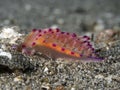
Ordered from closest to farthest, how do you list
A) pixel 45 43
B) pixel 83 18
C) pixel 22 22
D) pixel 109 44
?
pixel 45 43 → pixel 109 44 → pixel 22 22 → pixel 83 18

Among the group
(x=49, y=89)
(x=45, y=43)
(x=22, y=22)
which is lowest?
(x=49, y=89)

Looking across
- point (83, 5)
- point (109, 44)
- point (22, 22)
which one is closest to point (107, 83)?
point (109, 44)

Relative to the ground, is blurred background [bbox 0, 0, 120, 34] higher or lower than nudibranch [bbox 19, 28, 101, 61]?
higher

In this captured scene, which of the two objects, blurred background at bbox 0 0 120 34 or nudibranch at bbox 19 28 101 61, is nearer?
nudibranch at bbox 19 28 101 61

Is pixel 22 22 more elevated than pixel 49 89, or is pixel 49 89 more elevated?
pixel 22 22

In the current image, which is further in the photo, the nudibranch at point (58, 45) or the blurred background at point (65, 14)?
the blurred background at point (65, 14)

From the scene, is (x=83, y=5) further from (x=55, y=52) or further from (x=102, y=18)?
(x=55, y=52)
